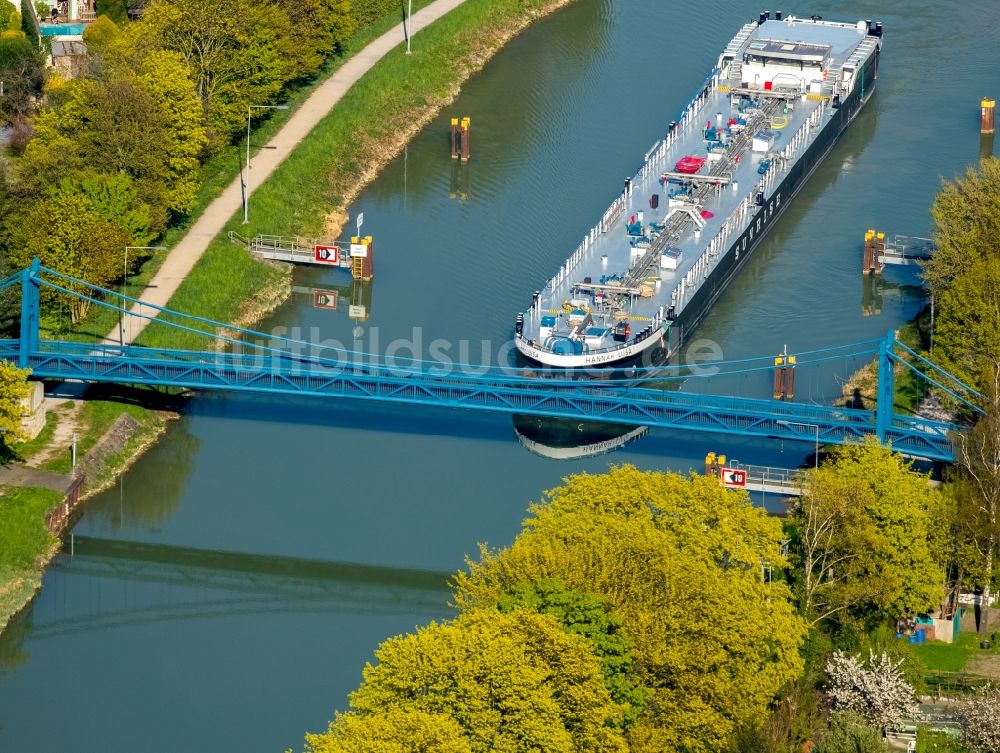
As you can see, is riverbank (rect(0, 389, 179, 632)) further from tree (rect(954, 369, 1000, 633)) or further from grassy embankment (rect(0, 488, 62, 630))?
tree (rect(954, 369, 1000, 633))

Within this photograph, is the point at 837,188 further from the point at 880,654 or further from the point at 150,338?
the point at 880,654

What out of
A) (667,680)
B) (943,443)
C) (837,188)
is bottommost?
(667,680)

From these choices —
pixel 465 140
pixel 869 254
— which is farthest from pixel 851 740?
pixel 465 140

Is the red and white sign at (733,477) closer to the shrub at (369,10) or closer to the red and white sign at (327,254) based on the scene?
the red and white sign at (327,254)

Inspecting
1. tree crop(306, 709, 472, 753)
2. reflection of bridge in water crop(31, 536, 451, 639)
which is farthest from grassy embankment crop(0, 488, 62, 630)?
tree crop(306, 709, 472, 753)

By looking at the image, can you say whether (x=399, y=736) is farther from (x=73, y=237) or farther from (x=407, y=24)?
(x=407, y=24)

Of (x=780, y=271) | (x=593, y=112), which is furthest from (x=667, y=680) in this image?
(x=593, y=112)
